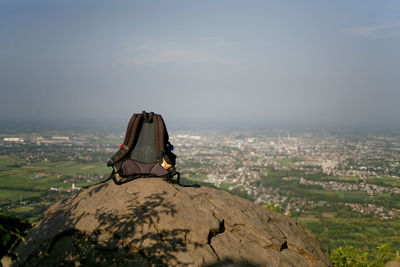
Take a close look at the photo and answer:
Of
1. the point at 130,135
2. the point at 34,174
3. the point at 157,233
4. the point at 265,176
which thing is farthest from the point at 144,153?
the point at 265,176

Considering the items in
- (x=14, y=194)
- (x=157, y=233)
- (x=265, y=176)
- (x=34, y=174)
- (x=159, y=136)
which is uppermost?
(x=159, y=136)

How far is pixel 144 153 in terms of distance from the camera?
6.24 meters

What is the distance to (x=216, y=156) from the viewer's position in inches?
3012

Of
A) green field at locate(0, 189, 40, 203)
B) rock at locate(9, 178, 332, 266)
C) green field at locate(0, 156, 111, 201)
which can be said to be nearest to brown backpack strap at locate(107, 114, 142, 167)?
rock at locate(9, 178, 332, 266)

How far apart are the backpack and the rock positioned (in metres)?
0.40

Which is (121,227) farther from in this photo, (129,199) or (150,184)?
(150,184)

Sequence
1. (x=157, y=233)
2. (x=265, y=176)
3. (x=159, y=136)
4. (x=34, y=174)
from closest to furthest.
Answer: (x=157, y=233) < (x=159, y=136) < (x=34, y=174) < (x=265, y=176)

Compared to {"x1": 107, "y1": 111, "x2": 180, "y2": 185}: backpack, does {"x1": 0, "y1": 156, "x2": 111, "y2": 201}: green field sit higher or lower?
lower

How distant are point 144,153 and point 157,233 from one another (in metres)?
2.55

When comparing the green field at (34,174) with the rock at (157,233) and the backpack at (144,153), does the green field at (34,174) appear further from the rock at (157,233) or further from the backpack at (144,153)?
the rock at (157,233)

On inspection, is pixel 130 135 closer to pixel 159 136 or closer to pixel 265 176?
pixel 159 136

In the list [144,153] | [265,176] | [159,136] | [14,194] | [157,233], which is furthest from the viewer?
[265,176]

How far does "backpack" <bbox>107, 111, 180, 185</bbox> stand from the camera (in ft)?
19.5

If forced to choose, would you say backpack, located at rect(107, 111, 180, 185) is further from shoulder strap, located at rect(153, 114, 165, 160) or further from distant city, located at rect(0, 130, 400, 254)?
distant city, located at rect(0, 130, 400, 254)
